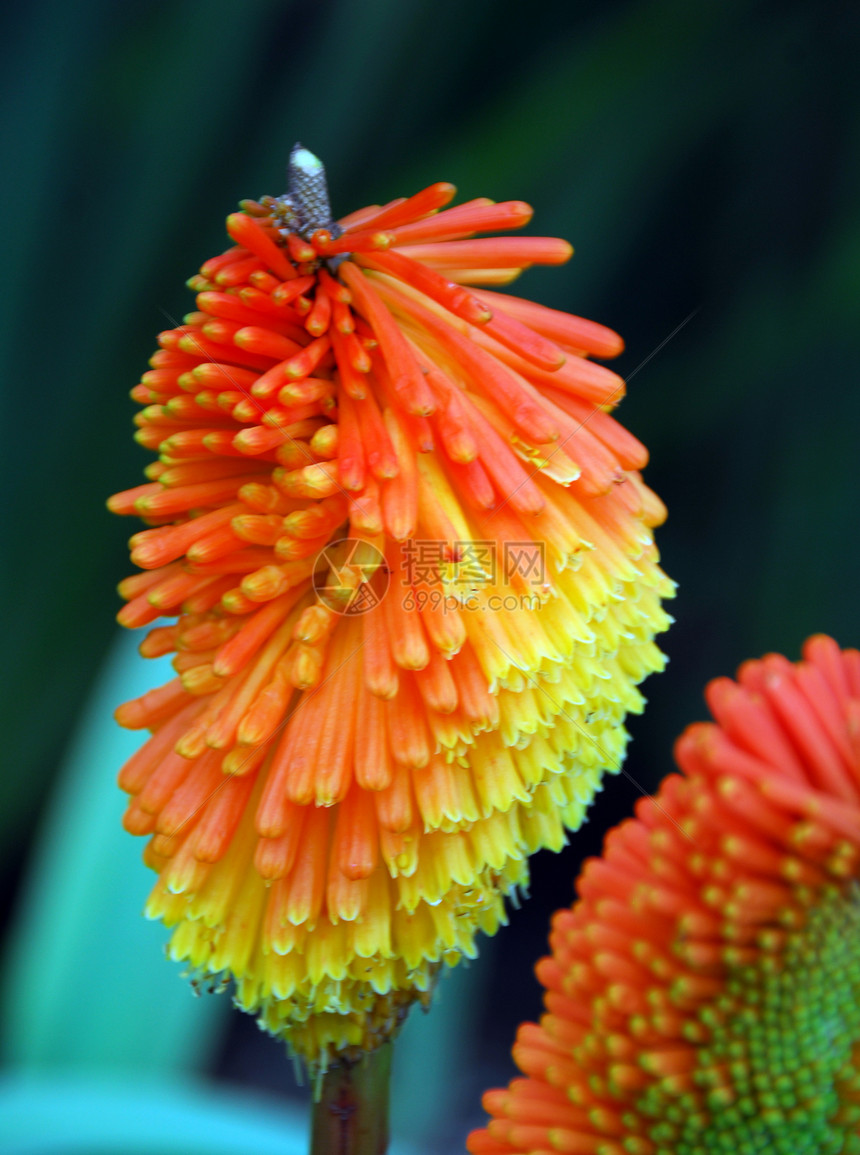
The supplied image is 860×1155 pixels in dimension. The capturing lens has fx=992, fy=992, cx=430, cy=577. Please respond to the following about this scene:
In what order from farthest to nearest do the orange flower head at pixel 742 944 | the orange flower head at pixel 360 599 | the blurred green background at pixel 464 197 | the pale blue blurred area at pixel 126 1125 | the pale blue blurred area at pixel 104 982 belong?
the blurred green background at pixel 464 197 < the pale blue blurred area at pixel 104 982 < the pale blue blurred area at pixel 126 1125 < the orange flower head at pixel 360 599 < the orange flower head at pixel 742 944

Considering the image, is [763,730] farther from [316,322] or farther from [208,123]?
[208,123]

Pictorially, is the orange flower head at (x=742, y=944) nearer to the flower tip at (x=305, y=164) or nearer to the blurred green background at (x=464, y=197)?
the flower tip at (x=305, y=164)

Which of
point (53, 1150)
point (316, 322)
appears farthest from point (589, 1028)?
point (53, 1150)

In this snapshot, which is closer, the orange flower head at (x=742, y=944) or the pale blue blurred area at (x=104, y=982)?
the orange flower head at (x=742, y=944)

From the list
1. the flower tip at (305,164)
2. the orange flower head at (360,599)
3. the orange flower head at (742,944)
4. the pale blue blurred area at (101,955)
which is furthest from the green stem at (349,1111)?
the flower tip at (305,164)

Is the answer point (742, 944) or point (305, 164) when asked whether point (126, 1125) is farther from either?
point (305, 164)

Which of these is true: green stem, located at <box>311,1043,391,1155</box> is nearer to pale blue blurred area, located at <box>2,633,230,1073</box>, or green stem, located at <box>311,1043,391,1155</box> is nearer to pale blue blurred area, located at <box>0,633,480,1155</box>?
pale blue blurred area, located at <box>0,633,480,1155</box>

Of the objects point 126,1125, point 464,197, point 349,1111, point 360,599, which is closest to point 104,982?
point 126,1125
